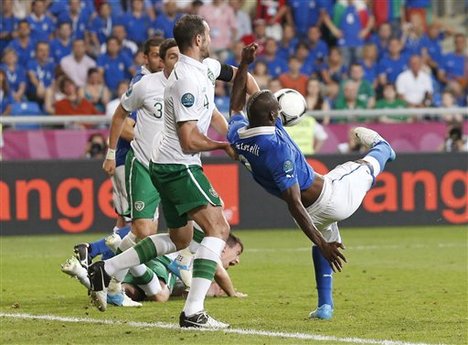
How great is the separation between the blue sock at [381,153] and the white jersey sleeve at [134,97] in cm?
221

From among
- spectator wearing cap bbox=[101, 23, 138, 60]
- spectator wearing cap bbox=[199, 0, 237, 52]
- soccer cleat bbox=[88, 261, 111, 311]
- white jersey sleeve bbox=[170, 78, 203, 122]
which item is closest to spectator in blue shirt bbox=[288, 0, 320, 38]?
spectator wearing cap bbox=[199, 0, 237, 52]

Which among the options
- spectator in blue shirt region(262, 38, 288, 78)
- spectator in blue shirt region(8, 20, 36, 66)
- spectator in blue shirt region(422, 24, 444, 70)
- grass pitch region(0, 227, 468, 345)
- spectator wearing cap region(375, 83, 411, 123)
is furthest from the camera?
spectator in blue shirt region(422, 24, 444, 70)

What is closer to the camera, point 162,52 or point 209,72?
point 209,72

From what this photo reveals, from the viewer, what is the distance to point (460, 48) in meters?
23.1

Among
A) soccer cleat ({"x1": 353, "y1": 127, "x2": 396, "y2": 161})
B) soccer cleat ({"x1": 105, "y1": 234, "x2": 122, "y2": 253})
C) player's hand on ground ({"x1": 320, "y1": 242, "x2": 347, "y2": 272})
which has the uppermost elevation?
soccer cleat ({"x1": 353, "y1": 127, "x2": 396, "y2": 161})

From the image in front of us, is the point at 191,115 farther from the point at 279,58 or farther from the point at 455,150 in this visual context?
the point at 279,58

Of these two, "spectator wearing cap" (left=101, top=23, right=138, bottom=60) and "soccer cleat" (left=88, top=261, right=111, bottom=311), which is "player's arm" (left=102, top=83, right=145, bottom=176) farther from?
"spectator wearing cap" (left=101, top=23, right=138, bottom=60)

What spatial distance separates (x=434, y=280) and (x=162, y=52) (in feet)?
12.3

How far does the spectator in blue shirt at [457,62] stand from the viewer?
2303cm

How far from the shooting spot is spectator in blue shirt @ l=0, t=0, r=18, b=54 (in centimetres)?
2034

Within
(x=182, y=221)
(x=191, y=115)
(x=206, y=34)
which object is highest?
(x=206, y=34)

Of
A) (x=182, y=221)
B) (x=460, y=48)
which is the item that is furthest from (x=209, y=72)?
(x=460, y=48)

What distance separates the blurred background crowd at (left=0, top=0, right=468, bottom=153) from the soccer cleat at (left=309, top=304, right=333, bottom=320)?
9.59m

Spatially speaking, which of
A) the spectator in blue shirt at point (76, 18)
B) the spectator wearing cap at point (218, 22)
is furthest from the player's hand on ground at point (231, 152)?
the spectator wearing cap at point (218, 22)
